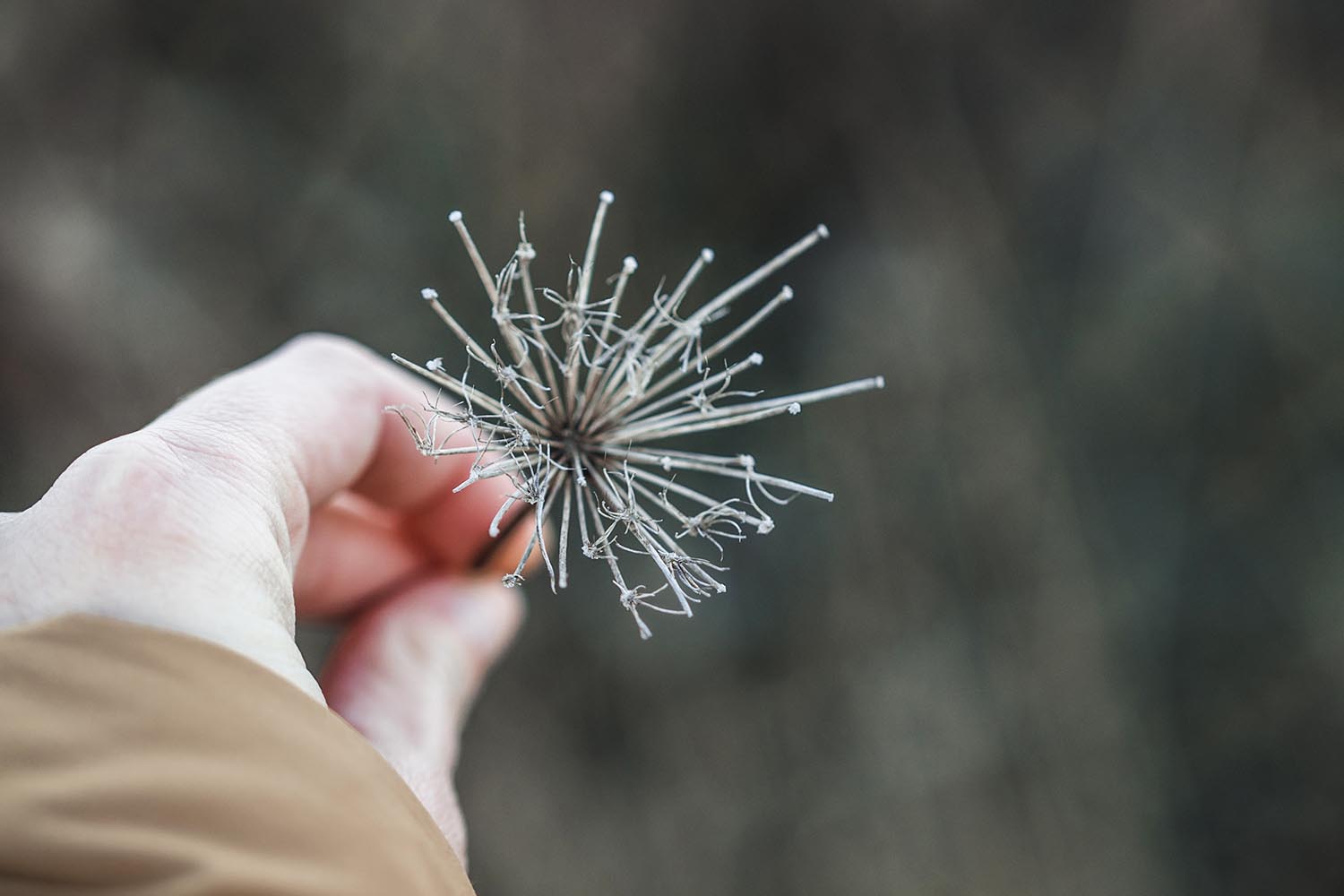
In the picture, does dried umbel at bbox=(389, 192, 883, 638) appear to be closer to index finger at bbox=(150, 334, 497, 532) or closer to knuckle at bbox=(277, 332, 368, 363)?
index finger at bbox=(150, 334, 497, 532)

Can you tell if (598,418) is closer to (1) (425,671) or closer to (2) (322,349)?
(2) (322,349)

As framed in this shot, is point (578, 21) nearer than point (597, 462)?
No

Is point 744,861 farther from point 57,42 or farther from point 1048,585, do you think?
point 57,42

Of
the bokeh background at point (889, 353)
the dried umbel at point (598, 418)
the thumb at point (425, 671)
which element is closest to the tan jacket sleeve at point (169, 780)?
the dried umbel at point (598, 418)

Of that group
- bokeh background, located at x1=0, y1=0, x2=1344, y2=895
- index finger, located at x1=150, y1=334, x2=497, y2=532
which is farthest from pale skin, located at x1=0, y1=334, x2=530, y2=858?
bokeh background, located at x1=0, y1=0, x2=1344, y2=895

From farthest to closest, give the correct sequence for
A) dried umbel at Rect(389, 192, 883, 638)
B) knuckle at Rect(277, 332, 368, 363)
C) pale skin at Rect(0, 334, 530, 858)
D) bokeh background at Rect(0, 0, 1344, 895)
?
bokeh background at Rect(0, 0, 1344, 895) → knuckle at Rect(277, 332, 368, 363) → dried umbel at Rect(389, 192, 883, 638) → pale skin at Rect(0, 334, 530, 858)

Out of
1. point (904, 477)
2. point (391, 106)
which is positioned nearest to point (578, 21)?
point (391, 106)

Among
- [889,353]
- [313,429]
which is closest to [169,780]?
[313,429]
